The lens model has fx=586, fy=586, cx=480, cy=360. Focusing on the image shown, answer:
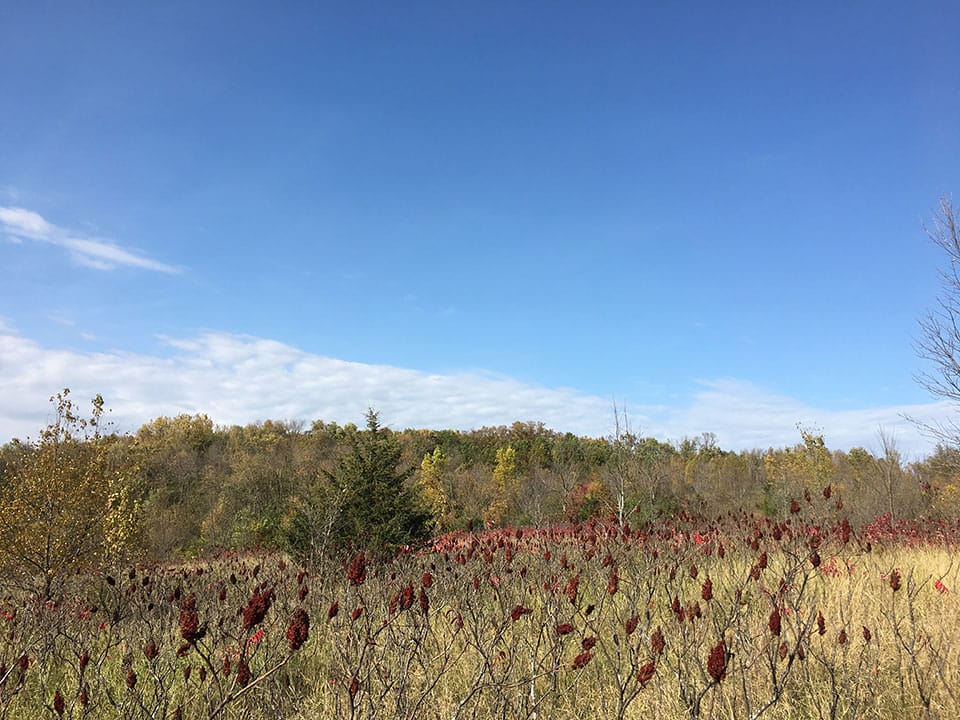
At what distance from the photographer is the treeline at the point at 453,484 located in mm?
14266

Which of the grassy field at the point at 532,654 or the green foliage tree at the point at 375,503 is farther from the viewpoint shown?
the green foliage tree at the point at 375,503

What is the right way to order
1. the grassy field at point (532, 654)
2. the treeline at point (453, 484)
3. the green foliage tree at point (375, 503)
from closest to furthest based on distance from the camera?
the grassy field at point (532, 654) → the green foliage tree at point (375, 503) → the treeline at point (453, 484)

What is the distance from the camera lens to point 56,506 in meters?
12.5

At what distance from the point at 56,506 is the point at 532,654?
1271 centimetres

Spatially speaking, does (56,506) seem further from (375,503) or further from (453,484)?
(453,484)

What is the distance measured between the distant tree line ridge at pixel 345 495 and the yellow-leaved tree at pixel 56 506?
3 centimetres

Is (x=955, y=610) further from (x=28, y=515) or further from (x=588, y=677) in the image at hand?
(x=28, y=515)

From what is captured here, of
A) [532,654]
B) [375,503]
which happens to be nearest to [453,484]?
[375,503]

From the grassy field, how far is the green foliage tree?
3575mm

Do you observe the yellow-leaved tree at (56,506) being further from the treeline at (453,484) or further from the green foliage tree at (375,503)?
the green foliage tree at (375,503)

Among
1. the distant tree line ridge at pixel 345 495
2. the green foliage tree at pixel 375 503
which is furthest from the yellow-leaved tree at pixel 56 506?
the green foliage tree at pixel 375 503

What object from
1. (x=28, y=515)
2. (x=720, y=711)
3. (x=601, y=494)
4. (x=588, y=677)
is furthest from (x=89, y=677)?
(x=601, y=494)

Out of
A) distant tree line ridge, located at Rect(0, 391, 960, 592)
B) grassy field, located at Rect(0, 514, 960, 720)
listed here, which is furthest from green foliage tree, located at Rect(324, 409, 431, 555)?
grassy field, located at Rect(0, 514, 960, 720)

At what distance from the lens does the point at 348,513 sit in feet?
38.7
